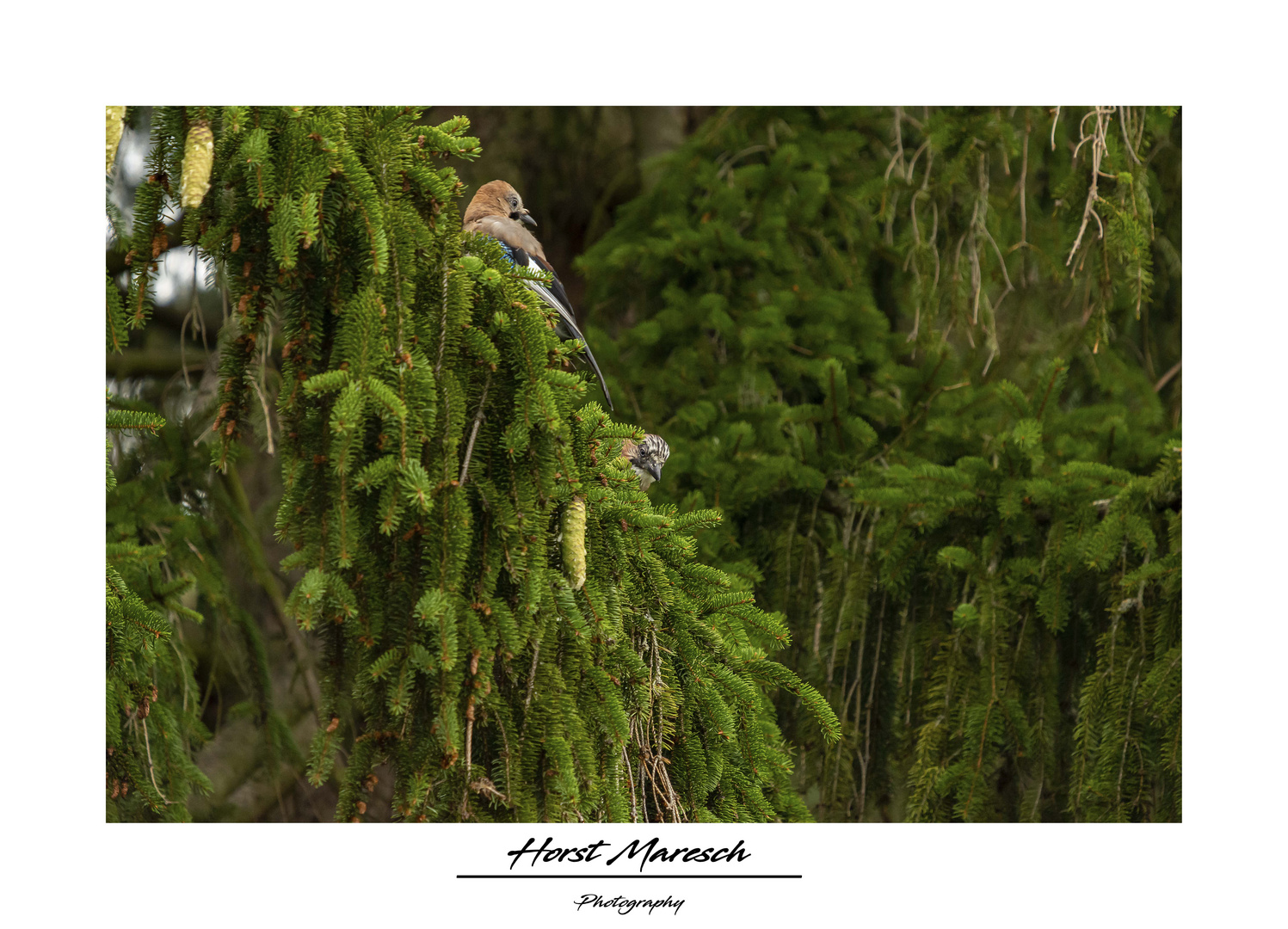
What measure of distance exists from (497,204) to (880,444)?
5.19 ft

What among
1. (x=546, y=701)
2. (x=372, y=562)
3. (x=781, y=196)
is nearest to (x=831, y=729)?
(x=546, y=701)

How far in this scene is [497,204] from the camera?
2.65 meters

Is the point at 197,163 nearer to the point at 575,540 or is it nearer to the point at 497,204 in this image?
the point at 575,540

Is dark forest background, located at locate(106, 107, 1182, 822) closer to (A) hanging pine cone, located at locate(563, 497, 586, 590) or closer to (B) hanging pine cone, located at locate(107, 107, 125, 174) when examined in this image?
(B) hanging pine cone, located at locate(107, 107, 125, 174)

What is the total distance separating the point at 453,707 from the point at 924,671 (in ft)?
5.26

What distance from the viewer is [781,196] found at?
13.5 feet

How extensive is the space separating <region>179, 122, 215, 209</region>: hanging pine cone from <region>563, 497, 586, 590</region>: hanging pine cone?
2.44 ft

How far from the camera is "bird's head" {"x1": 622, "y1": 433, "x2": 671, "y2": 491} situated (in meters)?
2.67

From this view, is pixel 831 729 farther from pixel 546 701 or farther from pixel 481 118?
pixel 481 118

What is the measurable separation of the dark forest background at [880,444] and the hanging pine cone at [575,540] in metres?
0.45

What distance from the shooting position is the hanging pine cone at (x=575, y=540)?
6.10 ft

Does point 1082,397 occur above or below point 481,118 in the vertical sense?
below

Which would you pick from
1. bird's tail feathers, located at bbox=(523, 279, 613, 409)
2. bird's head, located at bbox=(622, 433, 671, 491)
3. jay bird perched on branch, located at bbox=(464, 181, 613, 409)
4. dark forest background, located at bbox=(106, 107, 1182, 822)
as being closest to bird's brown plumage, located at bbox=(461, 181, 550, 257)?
jay bird perched on branch, located at bbox=(464, 181, 613, 409)
